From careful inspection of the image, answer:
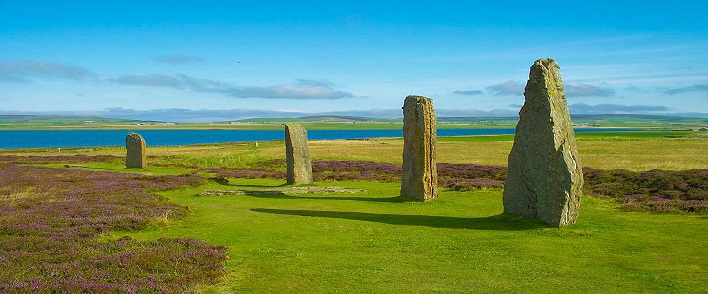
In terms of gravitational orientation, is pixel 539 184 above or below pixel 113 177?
above

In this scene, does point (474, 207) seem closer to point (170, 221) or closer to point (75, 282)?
point (170, 221)

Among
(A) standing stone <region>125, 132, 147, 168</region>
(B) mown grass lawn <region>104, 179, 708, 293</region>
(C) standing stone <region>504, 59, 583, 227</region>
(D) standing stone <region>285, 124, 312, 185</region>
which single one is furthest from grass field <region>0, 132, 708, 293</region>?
(A) standing stone <region>125, 132, 147, 168</region>

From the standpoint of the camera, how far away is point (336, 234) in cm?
1566

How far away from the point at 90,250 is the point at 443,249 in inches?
344

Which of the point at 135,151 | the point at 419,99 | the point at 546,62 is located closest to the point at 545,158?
the point at 546,62

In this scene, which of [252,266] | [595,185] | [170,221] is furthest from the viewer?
[595,185]

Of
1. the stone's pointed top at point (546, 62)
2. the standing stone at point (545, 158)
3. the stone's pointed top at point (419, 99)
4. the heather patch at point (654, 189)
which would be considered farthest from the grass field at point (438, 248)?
the stone's pointed top at point (546, 62)

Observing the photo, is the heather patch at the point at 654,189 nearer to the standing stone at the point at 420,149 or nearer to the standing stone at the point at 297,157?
the standing stone at the point at 420,149

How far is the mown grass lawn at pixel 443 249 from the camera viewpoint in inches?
418

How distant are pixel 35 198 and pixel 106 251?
12295 millimetres

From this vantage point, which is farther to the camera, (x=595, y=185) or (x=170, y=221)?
(x=595, y=185)

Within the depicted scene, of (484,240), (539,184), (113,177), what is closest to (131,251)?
(484,240)

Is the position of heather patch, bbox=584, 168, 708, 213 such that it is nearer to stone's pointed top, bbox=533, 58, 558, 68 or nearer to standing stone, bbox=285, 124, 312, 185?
stone's pointed top, bbox=533, 58, 558, 68

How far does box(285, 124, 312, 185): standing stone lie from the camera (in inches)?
1179
